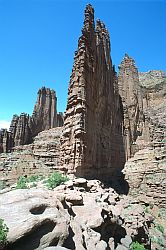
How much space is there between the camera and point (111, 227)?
48.3 ft

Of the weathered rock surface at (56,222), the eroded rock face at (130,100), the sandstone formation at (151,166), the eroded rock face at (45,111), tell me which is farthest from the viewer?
the eroded rock face at (45,111)

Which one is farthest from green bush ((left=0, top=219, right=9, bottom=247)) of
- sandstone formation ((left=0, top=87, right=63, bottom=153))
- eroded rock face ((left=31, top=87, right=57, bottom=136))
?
eroded rock face ((left=31, top=87, right=57, bottom=136))

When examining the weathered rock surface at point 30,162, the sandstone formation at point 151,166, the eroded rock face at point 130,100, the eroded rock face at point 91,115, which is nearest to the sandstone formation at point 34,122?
the weathered rock surface at point 30,162

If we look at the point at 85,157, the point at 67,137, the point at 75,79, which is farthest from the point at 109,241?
the point at 75,79

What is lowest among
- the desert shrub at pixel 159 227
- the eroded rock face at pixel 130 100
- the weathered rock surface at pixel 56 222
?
the desert shrub at pixel 159 227

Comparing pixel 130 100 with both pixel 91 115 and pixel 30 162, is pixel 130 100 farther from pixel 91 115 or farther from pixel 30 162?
pixel 30 162

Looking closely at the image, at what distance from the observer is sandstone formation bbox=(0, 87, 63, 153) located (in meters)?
64.7

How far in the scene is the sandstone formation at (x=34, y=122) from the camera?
212 feet

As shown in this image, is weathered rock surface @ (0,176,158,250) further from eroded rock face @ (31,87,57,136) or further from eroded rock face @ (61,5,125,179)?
eroded rock face @ (31,87,57,136)

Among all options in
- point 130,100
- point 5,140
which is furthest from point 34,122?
point 130,100

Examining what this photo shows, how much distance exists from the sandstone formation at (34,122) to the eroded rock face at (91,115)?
3726 cm

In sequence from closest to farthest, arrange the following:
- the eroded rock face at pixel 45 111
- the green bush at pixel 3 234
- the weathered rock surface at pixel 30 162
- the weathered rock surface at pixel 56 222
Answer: the green bush at pixel 3 234, the weathered rock surface at pixel 56 222, the weathered rock surface at pixel 30 162, the eroded rock face at pixel 45 111

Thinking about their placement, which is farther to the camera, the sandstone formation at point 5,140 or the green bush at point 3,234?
the sandstone formation at point 5,140

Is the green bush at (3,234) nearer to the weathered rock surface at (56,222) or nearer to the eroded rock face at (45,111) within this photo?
the weathered rock surface at (56,222)
